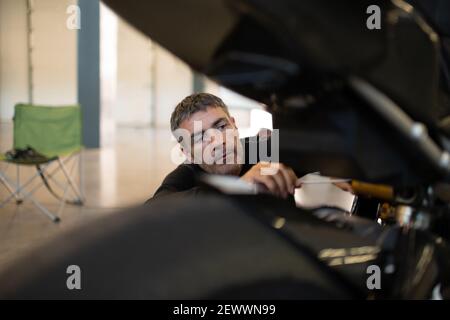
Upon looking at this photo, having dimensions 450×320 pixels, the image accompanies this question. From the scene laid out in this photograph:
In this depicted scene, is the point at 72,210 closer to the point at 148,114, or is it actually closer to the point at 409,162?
the point at 409,162

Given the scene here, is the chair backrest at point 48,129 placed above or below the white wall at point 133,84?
below

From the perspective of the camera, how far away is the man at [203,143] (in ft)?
4.42

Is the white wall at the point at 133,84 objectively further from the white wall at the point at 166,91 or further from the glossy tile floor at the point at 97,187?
the glossy tile floor at the point at 97,187

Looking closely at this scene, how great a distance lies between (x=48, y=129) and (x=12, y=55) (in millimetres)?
9372

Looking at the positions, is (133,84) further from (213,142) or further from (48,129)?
(213,142)

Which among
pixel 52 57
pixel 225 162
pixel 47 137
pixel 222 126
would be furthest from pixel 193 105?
pixel 52 57

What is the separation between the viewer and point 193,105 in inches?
63.8

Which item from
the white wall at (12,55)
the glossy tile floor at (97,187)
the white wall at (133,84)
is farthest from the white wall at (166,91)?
the glossy tile floor at (97,187)

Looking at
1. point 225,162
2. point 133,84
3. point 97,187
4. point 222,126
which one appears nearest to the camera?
point 225,162

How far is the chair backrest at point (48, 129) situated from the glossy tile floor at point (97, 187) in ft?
1.57

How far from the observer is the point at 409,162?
59cm
